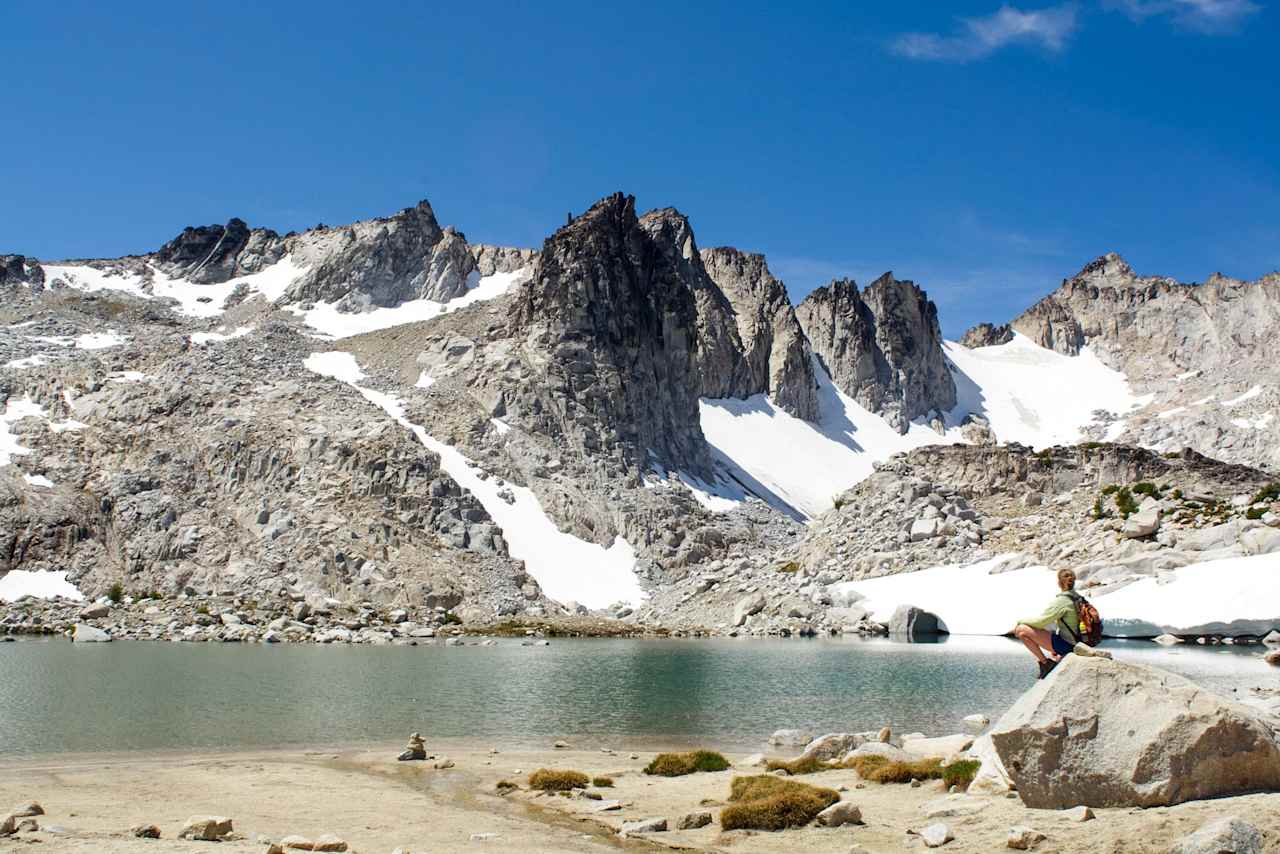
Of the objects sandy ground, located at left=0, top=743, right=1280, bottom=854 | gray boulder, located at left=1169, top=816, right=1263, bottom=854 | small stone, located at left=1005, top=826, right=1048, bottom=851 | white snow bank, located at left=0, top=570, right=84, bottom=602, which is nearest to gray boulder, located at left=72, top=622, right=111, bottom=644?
white snow bank, located at left=0, top=570, right=84, bottom=602

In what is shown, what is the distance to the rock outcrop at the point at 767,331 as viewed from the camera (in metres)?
179

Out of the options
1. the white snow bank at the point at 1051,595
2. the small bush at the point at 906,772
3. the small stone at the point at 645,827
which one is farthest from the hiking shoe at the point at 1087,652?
the white snow bank at the point at 1051,595

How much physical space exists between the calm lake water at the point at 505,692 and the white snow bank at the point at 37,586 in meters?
22.0

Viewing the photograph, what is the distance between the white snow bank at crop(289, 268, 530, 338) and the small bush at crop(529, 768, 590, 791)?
398ft

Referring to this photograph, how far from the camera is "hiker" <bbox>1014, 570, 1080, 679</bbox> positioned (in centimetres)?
1324

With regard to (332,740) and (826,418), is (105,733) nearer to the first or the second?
(332,740)

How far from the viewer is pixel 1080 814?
37.0 ft

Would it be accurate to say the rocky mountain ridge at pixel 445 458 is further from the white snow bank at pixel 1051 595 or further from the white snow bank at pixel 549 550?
the white snow bank at pixel 1051 595

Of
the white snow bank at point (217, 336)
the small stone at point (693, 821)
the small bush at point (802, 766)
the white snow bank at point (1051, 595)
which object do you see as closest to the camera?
the small stone at point (693, 821)

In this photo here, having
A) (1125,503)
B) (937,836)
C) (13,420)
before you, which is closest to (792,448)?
(1125,503)

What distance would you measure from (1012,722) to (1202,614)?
152 feet

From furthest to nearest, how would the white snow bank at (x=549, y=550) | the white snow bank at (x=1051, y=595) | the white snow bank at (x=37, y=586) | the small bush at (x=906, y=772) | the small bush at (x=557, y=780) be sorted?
1. the white snow bank at (x=549, y=550)
2. the white snow bank at (x=37, y=586)
3. the white snow bank at (x=1051, y=595)
4. the small bush at (x=557, y=780)
5. the small bush at (x=906, y=772)

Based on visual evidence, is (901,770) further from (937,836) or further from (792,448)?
(792,448)

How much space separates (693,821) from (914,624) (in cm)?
4959
